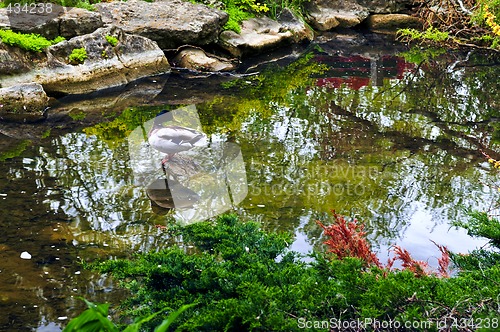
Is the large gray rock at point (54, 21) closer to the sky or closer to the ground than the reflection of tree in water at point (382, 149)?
closer to the sky

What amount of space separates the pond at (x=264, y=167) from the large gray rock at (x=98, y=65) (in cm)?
25

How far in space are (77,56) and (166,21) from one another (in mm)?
2349

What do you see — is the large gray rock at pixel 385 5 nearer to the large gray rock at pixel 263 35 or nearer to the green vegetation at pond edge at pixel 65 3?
the large gray rock at pixel 263 35

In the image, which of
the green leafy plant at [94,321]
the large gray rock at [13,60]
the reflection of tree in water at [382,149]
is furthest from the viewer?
the large gray rock at [13,60]

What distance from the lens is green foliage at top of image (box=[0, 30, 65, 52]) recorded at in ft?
27.6

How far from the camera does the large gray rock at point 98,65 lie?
857 cm

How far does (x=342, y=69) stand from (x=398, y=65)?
124cm

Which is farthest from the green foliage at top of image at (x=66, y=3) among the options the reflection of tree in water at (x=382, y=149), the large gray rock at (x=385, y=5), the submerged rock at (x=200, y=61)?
the large gray rock at (x=385, y=5)

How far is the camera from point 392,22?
14883mm

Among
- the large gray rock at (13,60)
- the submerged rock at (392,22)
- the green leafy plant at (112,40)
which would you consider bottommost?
the submerged rock at (392,22)

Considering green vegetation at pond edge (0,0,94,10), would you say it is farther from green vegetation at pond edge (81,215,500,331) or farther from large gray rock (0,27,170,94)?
green vegetation at pond edge (81,215,500,331)

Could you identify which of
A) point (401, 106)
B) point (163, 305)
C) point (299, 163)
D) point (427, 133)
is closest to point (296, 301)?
point (163, 305)

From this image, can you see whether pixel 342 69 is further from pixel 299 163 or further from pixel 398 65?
pixel 299 163

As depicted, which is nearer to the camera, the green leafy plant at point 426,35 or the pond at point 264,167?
the pond at point 264,167
